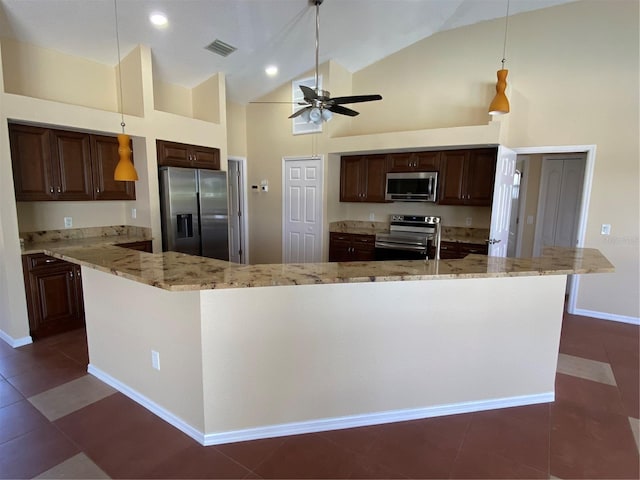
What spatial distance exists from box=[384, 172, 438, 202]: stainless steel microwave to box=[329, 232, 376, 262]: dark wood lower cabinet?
28.1 inches

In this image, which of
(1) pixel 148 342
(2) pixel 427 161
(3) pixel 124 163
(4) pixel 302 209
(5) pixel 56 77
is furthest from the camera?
(4) pixel 302 209

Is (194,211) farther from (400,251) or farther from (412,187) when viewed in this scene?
(412,187)

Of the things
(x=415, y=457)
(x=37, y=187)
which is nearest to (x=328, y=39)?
(x=37, y=187)

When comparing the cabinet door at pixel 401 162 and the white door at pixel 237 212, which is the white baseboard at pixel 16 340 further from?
the cabinet door at pixel 401 162

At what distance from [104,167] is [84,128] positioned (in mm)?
498

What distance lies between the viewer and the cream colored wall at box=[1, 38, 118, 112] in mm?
3318

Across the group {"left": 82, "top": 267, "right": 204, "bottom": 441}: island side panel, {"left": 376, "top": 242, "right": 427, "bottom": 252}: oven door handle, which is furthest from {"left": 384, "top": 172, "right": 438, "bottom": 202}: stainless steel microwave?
{"left": 82, "top": 267, "right": 204, "bottom": 441}: island side panel

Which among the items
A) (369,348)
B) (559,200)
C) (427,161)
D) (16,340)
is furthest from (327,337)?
(559,200)

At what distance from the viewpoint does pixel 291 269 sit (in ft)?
6.45

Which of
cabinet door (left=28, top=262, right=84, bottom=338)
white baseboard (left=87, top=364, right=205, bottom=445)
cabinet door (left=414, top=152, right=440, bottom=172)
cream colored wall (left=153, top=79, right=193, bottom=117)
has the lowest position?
white baseboard (left=87, top=364, right=205, bottom=445)

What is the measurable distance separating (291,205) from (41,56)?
11.4 ft

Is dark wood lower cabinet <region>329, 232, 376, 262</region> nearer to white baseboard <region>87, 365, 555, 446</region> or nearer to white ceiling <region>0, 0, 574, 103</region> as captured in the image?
white ceiling <region>0, 0, 574, 103</region>

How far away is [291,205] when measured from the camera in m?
5.58

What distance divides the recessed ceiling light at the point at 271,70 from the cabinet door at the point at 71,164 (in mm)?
2511
